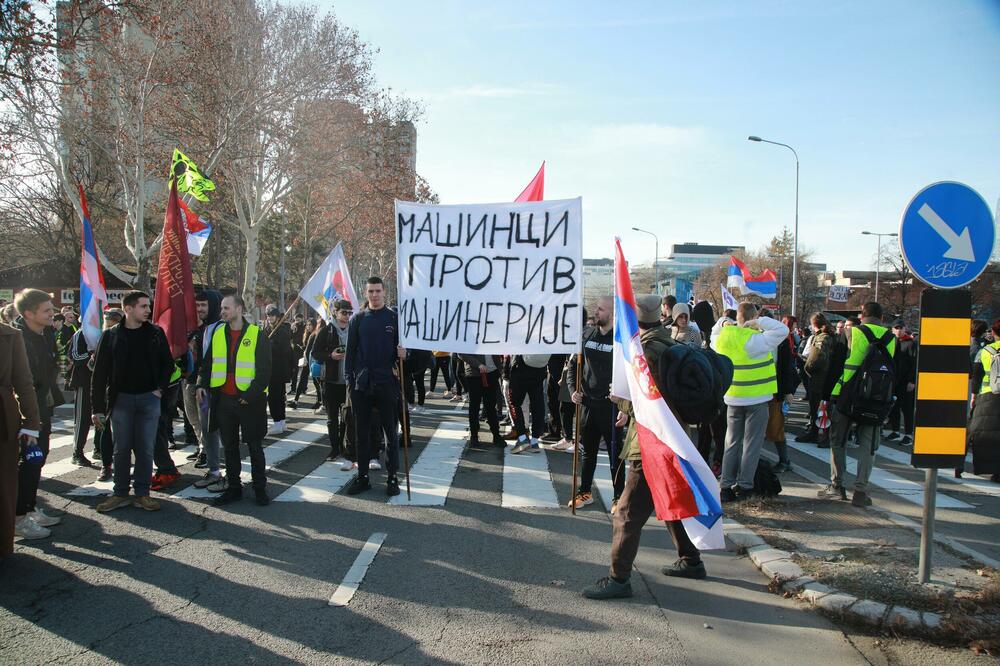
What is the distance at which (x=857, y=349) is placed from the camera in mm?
7309

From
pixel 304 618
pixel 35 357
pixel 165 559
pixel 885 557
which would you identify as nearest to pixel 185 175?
pixel 35 357

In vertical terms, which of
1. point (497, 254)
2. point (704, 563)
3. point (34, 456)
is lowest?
point (704, 563)

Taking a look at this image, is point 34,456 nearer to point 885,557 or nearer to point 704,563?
point 704,563

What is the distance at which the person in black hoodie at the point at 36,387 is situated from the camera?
223 inches

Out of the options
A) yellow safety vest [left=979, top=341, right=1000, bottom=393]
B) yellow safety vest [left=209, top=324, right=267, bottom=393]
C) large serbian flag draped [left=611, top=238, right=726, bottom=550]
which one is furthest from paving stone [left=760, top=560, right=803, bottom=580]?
yellow safety vest [left=209, top=324, right=267, bottom=393]

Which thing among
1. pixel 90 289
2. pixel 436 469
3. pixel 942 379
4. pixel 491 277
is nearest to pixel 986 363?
pixel 942 379

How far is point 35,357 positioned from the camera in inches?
259

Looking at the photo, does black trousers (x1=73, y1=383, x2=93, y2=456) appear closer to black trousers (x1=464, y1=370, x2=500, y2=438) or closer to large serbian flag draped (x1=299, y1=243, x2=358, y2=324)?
large serbian flag draped (x1=299, y1=243, x2=358, y2=324)

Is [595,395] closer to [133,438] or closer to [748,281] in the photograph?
[133,438]

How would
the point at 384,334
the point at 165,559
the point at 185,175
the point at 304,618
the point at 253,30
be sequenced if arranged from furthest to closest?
the point at 253,30, the point at 185,175, the point at 384,334, the point at 165,559, the point at 304,618

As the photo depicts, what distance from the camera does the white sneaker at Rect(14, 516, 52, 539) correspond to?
5551mm

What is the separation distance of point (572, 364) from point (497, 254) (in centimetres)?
204

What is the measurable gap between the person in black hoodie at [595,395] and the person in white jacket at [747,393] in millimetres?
1220

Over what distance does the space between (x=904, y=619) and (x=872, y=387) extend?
10.7 ft
